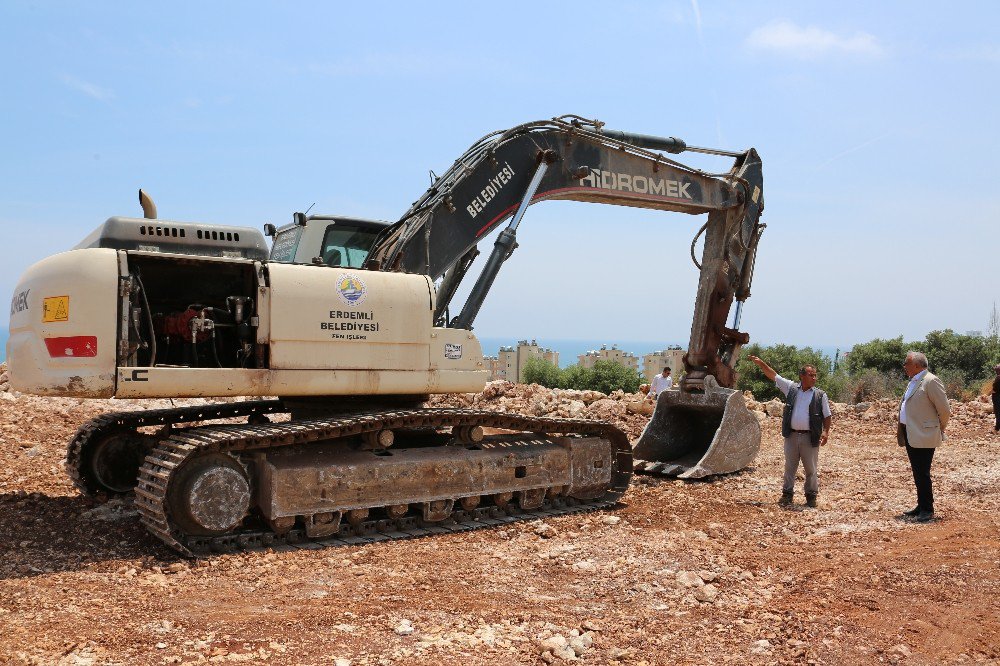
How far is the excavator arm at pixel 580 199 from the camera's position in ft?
27.0

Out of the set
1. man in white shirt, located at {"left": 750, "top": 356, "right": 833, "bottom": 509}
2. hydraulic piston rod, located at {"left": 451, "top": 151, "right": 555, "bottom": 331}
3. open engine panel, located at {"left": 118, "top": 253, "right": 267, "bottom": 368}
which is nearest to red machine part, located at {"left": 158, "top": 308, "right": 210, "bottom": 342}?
open engine panel, located at {"left": 118, "top": 253, "right": 267, "bottom": 368}

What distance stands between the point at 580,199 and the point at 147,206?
4711 mm

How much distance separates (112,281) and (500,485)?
3.57 meters

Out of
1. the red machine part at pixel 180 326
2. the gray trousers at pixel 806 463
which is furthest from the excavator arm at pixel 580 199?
the gray trousers at pixel 806 463

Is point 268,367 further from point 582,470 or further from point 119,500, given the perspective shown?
point 582,470

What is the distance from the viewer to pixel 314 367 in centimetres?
692

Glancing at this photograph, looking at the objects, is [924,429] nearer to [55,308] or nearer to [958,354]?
[55,308]

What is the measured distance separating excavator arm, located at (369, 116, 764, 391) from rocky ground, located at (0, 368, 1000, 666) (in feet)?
8.19

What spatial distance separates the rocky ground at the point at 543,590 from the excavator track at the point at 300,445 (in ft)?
0.74

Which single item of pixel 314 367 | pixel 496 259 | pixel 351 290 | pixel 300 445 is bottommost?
pixel 300 445

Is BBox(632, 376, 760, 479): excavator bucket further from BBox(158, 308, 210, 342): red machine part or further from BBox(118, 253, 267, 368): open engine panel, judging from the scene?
BBox(158, 308, 210, 342): red machine part

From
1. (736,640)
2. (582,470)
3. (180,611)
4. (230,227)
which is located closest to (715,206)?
(582,470)

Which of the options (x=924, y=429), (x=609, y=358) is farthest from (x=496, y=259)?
(x=609, y=358)

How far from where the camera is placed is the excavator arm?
822 centimetres
